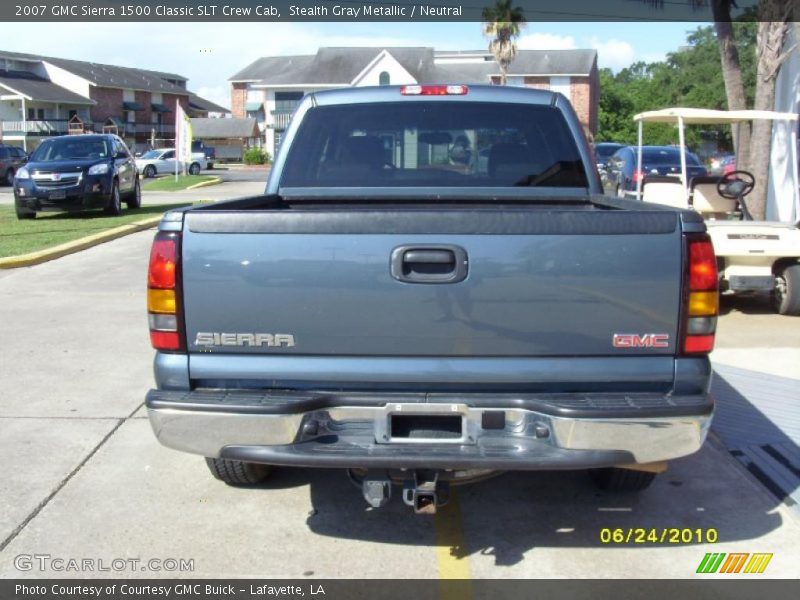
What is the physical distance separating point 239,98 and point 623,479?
72752 millimetres

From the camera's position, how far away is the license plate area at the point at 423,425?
11.4ft

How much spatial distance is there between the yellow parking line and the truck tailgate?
37.5 inches

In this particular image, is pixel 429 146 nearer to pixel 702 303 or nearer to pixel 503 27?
pixel 702 303

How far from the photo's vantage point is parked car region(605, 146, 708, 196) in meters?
16.9

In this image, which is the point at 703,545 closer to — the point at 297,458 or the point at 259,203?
the point at 297,458

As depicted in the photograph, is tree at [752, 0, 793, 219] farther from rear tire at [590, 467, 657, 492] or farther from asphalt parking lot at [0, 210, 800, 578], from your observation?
rear tire at [590, 467, 657, 492]

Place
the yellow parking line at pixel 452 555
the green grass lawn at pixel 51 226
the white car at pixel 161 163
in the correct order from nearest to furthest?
the yellow parking line at pixel 452 555, the green grass lawn at pixel 51 226, the white car at pixel 161 163

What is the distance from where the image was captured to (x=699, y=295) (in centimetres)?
351

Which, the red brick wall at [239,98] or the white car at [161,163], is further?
the red brick wall at [239,98]

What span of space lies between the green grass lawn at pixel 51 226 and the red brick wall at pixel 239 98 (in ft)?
178

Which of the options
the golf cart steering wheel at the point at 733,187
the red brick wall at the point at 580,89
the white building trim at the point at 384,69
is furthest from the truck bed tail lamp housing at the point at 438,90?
the red brick wall at the point at 580,89

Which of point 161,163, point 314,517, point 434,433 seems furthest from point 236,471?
point 161,163

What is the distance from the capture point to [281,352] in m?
3.57

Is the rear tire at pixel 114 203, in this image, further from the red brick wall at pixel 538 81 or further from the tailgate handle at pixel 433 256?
the red brick wall at pixel 538 81
